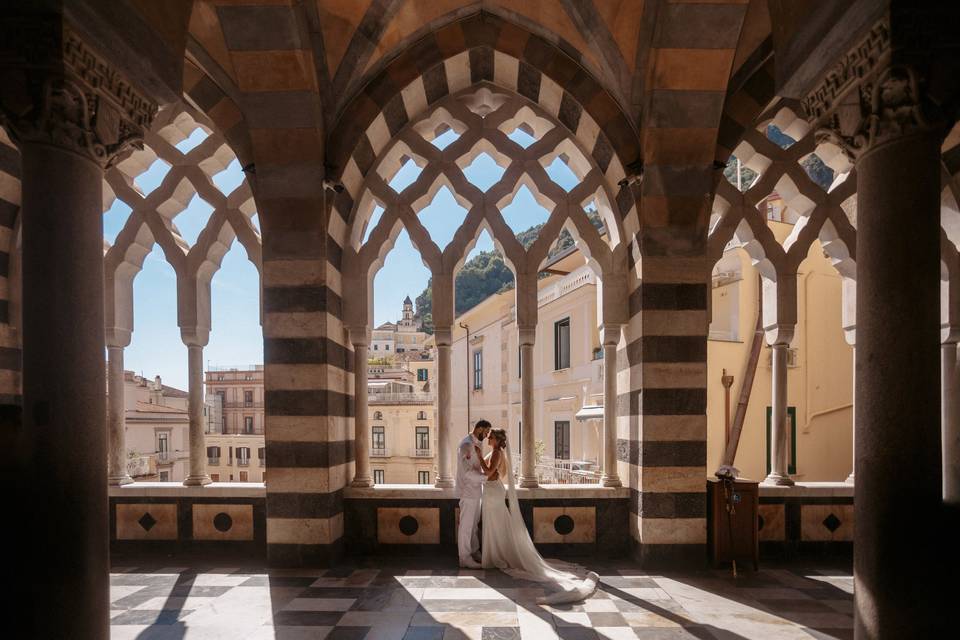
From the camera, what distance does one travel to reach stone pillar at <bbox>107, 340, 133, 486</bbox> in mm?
6730

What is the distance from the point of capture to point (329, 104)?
642 centimetres

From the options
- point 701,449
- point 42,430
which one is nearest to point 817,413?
point 701,449

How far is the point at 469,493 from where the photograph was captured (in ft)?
21.0

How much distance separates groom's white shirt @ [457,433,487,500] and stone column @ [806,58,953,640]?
13.3ft

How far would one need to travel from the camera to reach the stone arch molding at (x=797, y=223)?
681 cm

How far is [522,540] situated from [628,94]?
5037mm

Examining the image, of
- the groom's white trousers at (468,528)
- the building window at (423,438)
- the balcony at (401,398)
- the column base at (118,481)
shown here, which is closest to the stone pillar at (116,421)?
the column base at (118,481)

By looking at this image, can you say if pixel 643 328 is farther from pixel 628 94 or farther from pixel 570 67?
pixel 570 67

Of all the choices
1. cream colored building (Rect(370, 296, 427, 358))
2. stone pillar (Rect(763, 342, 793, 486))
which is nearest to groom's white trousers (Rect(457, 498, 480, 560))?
stone pillar (Rect(763, 342, 793, 486))

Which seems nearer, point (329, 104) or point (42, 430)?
point (42, 430)

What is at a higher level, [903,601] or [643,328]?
[643,328]

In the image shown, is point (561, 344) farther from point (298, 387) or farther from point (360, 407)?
point (298, 387)

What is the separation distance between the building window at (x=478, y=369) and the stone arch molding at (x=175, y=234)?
1636 centimetres

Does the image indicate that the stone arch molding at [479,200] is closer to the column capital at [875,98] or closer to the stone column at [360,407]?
the stone column at [360,407]
